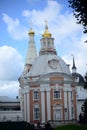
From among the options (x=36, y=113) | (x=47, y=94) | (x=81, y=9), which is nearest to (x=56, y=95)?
(x=47, y=94)

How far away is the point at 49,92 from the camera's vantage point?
282 feet

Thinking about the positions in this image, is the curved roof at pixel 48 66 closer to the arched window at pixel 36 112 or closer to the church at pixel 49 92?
the church at pixel 49 92

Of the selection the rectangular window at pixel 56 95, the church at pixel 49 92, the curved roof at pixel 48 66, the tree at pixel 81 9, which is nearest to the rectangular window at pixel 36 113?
the church at pixel 49 92

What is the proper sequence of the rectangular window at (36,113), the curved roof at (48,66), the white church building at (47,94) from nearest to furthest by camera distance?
the white church building at (47,94), the rectangular window at (36,113), the curved roof at (48,66)

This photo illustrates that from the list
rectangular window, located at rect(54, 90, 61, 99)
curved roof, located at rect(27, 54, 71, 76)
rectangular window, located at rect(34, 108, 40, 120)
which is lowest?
rectangular window, located at rect(34, 108, 40, 120)

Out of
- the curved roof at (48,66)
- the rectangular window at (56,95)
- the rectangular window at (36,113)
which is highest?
the curved roof at (48,66)

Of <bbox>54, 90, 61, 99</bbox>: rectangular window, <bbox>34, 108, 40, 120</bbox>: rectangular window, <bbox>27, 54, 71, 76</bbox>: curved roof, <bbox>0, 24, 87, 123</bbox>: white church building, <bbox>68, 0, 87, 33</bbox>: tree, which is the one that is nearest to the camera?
<bbox>68, 0, 87, 33</bbox>: tree

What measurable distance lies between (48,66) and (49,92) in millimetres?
5935

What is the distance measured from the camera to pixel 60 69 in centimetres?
8769

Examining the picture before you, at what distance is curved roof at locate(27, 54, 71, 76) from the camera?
8756 cm

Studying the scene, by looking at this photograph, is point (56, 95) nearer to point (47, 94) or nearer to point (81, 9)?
point (47, 94)

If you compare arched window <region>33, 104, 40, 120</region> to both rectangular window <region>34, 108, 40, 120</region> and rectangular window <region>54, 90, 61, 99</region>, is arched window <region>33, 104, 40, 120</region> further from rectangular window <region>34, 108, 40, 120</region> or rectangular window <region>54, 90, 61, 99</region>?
rectangular window <region>54, 90, 61, 99</region>

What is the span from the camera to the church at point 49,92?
281 ft

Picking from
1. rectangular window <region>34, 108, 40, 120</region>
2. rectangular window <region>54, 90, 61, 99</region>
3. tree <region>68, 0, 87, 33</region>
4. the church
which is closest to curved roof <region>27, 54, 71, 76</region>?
the church
